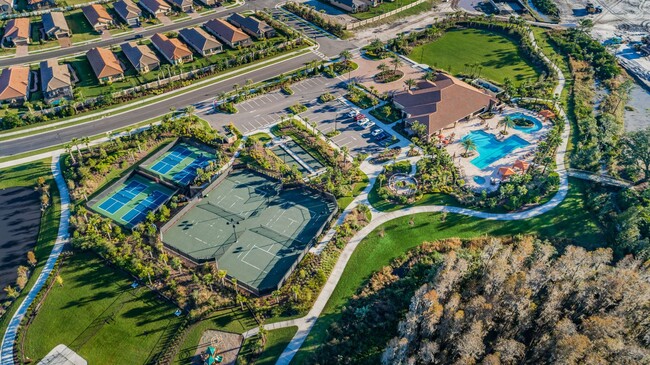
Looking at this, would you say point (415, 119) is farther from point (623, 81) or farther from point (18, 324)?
point (18, 324)

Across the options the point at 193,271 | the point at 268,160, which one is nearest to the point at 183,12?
the point at 268,160

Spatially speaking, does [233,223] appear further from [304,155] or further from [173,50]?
[173,50]

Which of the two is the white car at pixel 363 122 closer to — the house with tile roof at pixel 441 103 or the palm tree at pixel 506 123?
the house with tile roof at pixel 441 103

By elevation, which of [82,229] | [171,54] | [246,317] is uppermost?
[171,54]

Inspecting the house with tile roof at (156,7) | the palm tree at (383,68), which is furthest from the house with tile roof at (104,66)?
the palm tree at (383,68)

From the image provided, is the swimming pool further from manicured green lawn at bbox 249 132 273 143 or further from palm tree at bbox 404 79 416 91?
manicured green lawn at bbox 249 132 273 143

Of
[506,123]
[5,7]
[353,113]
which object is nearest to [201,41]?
[353,113]

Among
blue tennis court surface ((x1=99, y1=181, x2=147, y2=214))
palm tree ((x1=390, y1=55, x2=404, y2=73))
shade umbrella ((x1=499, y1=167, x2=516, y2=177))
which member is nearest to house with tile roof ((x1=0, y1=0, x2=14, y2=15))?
blue tennis court surface ((x1=99, y1=181, x2=147, y2=214))
